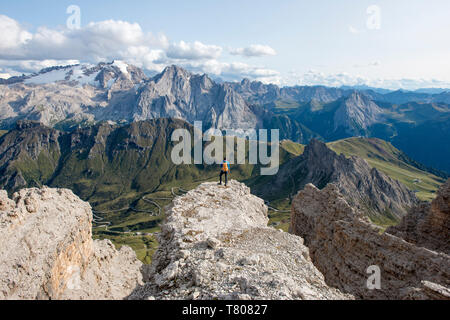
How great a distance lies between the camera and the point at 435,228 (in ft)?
133

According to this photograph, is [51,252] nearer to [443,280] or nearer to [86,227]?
[86,227]

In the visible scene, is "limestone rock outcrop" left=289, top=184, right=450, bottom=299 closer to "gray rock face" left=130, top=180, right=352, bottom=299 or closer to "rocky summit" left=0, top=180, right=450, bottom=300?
"rocky summit" left=0, top=180, right=450, bottom=300

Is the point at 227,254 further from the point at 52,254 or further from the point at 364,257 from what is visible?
the point at 52,254

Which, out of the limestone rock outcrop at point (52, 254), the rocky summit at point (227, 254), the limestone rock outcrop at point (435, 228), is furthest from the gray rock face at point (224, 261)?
the limestone rock outcrop at point (435, 228)

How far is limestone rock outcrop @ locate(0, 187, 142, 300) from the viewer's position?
3023cm

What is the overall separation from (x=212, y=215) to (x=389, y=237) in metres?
22.2

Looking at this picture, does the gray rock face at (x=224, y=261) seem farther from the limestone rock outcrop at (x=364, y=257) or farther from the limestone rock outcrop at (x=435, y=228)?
the limestone rock outcrop at (x=435, y=228)

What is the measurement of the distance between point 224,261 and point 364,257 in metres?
22.4

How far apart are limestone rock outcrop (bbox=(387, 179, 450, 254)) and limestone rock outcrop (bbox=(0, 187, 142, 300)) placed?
161 feet

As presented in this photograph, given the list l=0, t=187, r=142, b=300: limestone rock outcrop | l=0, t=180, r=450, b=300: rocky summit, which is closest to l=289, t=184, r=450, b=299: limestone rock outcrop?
l=0, t=180, r=450, b=300: rocky summit

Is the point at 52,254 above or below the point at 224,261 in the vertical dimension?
below

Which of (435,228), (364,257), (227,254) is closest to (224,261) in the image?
(227,254)

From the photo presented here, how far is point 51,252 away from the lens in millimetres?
34500
